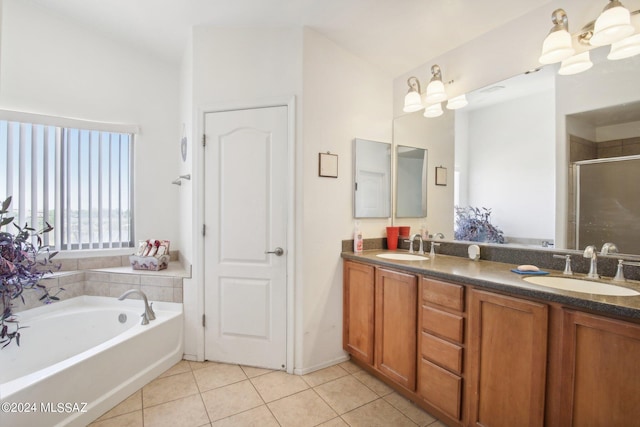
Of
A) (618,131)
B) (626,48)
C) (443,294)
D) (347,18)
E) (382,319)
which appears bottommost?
(382,319)

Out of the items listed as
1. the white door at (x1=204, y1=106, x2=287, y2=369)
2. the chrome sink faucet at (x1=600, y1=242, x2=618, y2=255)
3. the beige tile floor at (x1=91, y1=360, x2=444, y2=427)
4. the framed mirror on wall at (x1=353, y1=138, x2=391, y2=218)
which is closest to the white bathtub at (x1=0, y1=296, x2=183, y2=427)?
the beige tile floor at (x1=91, y1=360, x2=444, y2=427)

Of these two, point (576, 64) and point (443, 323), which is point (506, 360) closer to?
Answer: point (443, 323)

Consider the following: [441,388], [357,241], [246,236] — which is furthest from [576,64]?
[246,236]

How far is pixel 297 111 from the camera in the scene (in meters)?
2.14

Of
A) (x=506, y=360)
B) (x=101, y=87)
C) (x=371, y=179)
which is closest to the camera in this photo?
(x=506, y=360)

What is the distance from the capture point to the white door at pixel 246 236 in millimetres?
2195

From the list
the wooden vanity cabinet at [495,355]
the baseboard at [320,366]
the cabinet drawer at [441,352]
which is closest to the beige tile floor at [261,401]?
the baseboard at [320,366]

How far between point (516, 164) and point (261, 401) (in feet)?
7.56

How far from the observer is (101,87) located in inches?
106

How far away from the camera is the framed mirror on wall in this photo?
96.3 inches

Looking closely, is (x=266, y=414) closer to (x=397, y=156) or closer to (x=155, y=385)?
(x=155, y=385)

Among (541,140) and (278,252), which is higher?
(541,140)

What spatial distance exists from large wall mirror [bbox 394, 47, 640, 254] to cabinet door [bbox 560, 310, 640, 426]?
69 cm

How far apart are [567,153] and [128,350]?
9.93 ft
